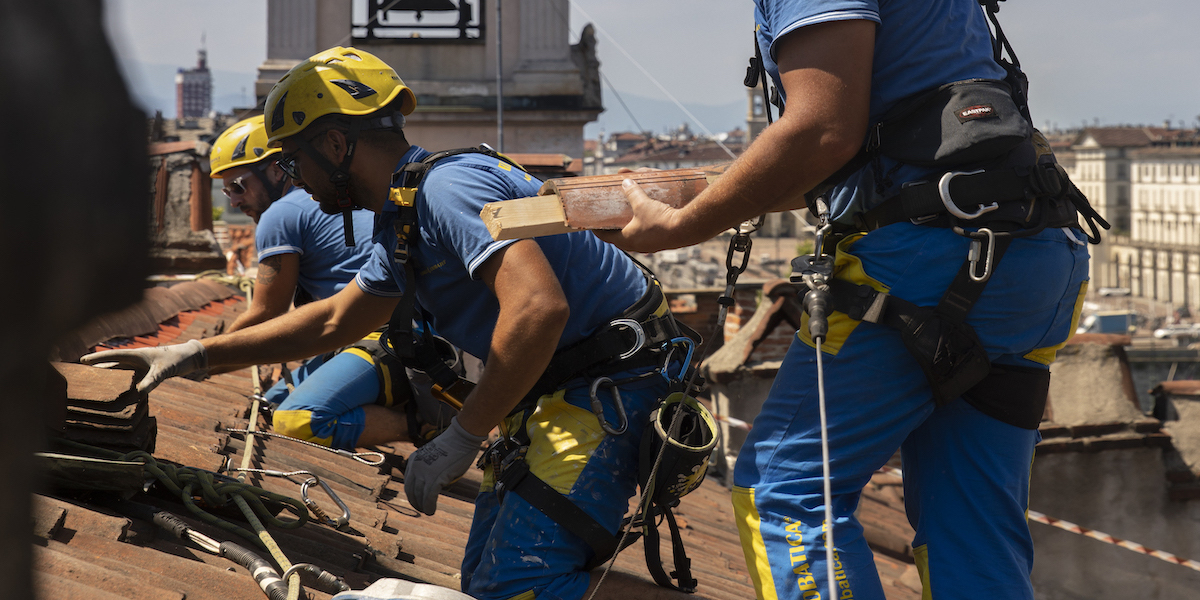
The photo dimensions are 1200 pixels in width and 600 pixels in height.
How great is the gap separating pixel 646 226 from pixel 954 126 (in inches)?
27.7

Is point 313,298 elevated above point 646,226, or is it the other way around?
point 646,226

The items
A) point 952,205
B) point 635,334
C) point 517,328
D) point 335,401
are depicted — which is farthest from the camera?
point 335,401

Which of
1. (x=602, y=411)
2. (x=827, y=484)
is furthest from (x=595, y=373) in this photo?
(x=827, y=484)

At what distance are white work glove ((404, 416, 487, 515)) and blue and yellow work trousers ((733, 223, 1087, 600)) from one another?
2.73 ft

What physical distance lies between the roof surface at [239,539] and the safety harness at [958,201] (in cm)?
140

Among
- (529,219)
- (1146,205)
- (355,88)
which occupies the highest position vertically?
(1146,205)

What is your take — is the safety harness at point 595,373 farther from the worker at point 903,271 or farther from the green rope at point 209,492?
the green rope at point 209,492

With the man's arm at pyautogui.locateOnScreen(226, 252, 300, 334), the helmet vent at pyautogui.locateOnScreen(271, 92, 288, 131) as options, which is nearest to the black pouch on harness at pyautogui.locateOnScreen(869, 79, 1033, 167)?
the helmet vent at pyautogui.locateOnScreen(271, 92, 288, 131)

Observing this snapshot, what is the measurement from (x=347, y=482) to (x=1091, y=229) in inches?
109

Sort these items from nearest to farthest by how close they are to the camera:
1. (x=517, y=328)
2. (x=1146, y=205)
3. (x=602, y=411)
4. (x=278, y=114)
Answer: (x=517, y=328) → (x=602, y=411) → (x=278, y=114) → (x=1146, y=205)

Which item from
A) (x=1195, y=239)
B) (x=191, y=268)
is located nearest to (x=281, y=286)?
(x=191, y=268)

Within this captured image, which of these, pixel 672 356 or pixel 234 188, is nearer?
pixel 672 356

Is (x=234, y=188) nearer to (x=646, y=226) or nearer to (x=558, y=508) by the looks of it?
(x=558, y=508)

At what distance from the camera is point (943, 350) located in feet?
6.86
